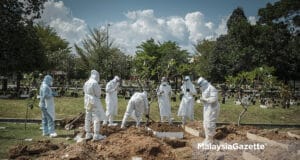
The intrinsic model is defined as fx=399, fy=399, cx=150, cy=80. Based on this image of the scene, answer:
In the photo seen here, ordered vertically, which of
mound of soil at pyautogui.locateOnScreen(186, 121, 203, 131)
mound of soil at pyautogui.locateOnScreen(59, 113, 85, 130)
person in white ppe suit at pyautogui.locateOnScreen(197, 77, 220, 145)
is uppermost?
person in white ppe suit at pyautogui.locateOnScreen(197, 77, 220, 145)

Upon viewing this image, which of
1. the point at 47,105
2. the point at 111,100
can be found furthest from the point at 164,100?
the point at 47,105

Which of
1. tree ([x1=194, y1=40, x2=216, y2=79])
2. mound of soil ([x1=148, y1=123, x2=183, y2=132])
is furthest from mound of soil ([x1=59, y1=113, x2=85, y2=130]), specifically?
tree ([x1=194, y1=40, x2=216, y2=79])

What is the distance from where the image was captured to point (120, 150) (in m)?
10.2

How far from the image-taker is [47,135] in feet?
46.1

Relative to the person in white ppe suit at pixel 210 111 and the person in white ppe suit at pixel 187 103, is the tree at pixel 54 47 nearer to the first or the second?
the person in white ppe suit at pixel 187 103

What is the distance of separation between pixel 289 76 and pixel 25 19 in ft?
84.4

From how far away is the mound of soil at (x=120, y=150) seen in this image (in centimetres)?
959

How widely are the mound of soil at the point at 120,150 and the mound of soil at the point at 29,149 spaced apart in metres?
0.68

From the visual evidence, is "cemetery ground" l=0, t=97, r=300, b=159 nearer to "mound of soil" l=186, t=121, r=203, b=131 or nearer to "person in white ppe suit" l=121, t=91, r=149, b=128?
"mound of soil" l=186, t=121, r=203, b=131

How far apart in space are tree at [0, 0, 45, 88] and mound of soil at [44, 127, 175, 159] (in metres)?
15.2

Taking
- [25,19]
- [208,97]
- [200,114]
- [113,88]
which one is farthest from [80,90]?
[208,97]

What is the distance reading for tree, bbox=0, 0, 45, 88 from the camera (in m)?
24.0

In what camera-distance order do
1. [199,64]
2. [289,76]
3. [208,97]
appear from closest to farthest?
[208,97]
[289,76]
[199,64]

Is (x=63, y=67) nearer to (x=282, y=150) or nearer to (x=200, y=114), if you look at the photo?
(x=200, y=114)
